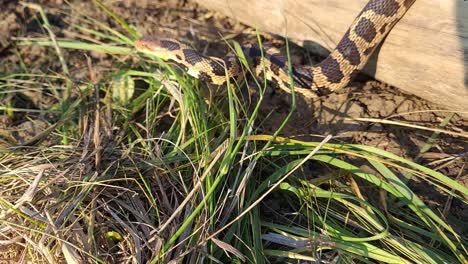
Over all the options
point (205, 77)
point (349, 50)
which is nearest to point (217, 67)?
point (205, 77)

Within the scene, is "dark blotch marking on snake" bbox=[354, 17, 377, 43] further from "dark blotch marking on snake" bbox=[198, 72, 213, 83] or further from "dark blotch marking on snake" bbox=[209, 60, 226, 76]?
"dark blotch marking on snake" bbox=[198, 72, 213, 83]

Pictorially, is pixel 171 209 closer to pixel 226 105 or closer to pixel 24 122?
pixel 226 105

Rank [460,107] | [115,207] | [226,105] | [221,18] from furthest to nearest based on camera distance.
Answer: [221,18] < [226,105] < [460,107] < [115,207]

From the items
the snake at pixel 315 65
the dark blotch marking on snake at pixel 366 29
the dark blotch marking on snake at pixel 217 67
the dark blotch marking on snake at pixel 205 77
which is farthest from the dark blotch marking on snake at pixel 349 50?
the dark blotch marking on snake at pixel 205 77

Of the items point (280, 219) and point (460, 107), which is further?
point (460, 107)

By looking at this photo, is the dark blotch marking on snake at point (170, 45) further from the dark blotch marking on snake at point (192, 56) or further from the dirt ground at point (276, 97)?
the dirt ground at point (276, 97)

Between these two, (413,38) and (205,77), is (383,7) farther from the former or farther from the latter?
(205,77)

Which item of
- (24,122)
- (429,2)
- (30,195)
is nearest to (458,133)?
(429,2)
